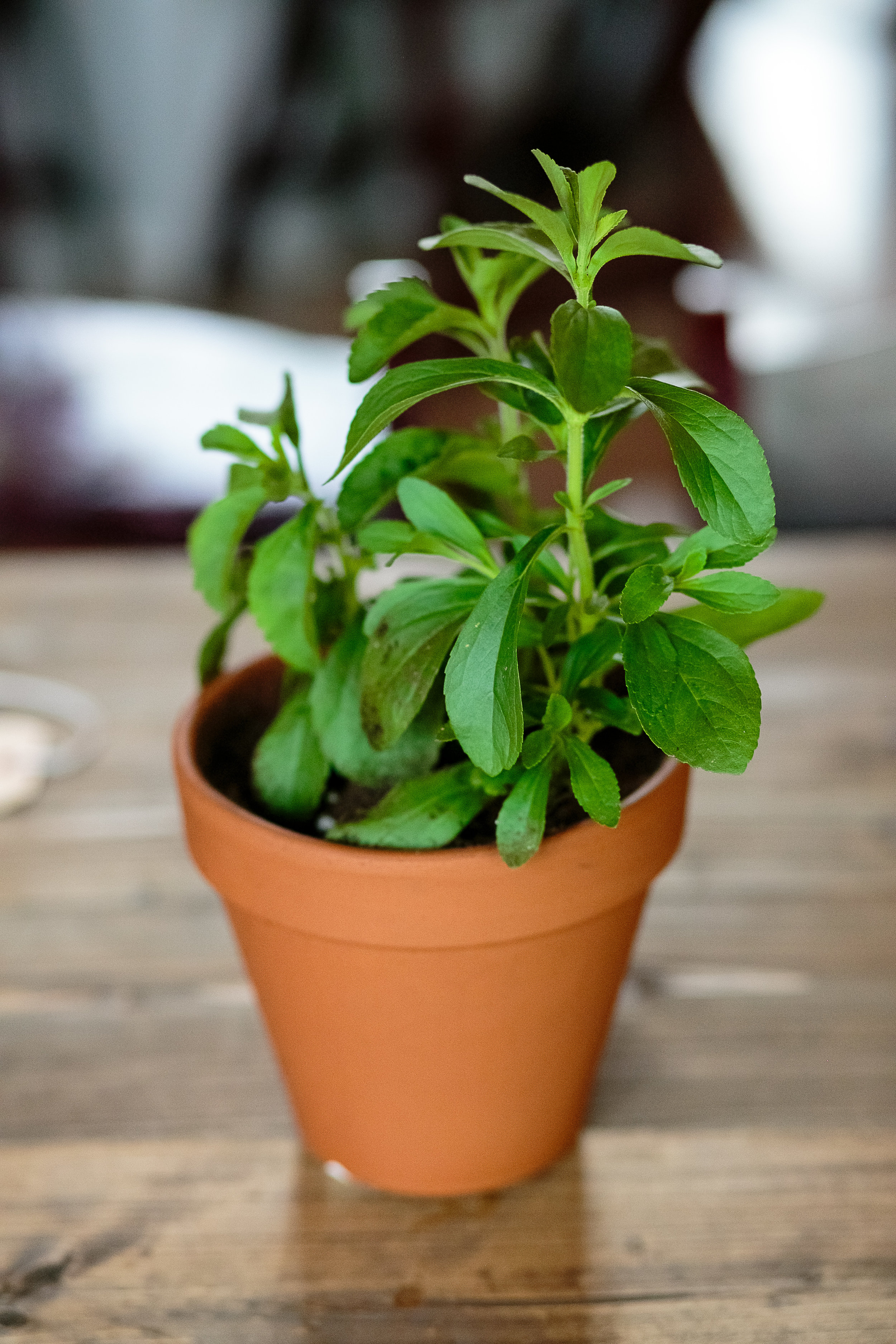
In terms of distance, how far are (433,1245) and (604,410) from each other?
38 cm

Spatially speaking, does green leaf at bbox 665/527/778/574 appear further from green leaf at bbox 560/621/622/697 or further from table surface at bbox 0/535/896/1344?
table surface at bbox 0/535/896/1344

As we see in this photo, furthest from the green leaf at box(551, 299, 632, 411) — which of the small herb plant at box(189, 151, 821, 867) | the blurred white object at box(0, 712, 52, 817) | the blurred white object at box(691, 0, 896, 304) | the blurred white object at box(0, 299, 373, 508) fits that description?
the blurred white object at box(691, 0, 896, 304)

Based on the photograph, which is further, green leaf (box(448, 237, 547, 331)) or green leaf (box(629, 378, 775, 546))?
green leaf (box(448, 237, 547, 331))

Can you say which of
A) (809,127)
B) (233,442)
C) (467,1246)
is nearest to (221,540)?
(233,442)

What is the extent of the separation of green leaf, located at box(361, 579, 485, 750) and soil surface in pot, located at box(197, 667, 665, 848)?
75 millimetres

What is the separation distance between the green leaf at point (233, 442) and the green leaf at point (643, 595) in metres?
0.19

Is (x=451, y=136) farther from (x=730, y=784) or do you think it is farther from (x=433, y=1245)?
(x=433, y=1245)

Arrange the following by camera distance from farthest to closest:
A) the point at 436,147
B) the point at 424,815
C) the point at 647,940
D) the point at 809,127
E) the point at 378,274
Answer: the point at 809,127
the point at 436,147
the point at 378,274
the point at 647,940
the point at 424,815

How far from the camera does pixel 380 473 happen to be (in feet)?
1.72

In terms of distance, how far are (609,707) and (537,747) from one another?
0.18 ft

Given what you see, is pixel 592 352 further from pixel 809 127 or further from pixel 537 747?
pixel 809 127

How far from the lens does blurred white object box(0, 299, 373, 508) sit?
1938 mm

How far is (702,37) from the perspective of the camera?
11.8 feet

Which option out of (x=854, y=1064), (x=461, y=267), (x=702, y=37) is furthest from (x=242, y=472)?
(x=702, y=37)
